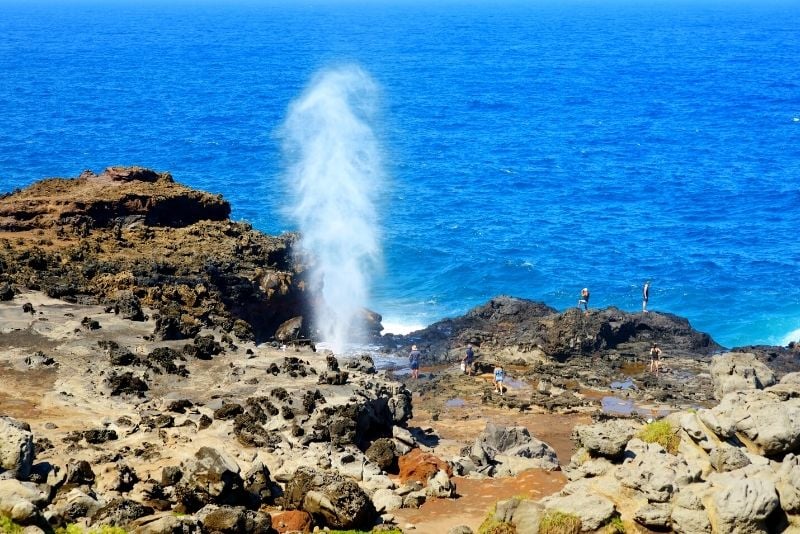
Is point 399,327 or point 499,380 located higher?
point 399,327

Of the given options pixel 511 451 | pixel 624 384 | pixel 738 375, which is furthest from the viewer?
pixel 624 384

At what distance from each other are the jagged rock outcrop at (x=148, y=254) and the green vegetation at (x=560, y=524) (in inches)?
641

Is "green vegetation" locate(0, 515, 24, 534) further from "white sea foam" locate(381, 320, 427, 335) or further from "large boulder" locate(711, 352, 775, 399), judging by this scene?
"white sea foam" locate(381, 320, 427, 335)

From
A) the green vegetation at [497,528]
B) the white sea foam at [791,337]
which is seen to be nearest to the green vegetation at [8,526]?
the green vegetation at [497,528]

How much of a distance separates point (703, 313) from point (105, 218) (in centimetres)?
3422

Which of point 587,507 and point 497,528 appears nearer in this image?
point 587,507

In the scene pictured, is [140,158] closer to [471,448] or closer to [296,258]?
[296,258]

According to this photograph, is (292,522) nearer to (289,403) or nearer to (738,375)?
(289,403)

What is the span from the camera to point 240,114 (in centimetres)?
11981

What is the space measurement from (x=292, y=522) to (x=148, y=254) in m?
20.6

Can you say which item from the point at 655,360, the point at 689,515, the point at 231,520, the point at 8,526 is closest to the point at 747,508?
the point at 689,515

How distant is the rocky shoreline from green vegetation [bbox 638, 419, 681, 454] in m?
0.11

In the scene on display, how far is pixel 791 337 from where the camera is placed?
5691 centimetres

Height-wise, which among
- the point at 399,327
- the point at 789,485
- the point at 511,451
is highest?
the point at 399,327
